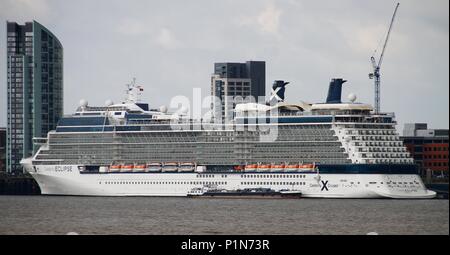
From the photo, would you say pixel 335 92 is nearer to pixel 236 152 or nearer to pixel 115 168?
pixel 236 152

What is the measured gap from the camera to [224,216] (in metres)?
82.1

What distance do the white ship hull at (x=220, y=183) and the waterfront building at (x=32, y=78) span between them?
4317 centimetres

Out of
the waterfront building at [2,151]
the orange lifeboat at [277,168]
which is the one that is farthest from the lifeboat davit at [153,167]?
the waterfront building at [2,151]

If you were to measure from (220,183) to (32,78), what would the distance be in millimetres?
63066

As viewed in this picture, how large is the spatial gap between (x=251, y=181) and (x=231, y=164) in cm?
379

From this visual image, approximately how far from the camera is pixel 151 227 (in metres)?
70.7

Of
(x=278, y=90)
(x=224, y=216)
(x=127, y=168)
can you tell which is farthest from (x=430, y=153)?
(x=224, y=216)

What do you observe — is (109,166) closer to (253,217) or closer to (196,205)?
(196,205)

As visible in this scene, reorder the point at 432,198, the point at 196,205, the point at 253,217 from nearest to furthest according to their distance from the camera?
the point at 253,217 < the point at 196,205 < the point at 432,198

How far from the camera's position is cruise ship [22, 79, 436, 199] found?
106m

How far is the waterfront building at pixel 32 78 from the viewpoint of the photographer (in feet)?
542

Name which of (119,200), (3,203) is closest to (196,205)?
(119,200)

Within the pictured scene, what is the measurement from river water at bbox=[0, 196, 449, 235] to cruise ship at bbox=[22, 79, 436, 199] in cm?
336

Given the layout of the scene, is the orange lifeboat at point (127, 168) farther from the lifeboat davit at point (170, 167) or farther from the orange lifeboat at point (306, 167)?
the orange lifeboat at point (306, 167)
